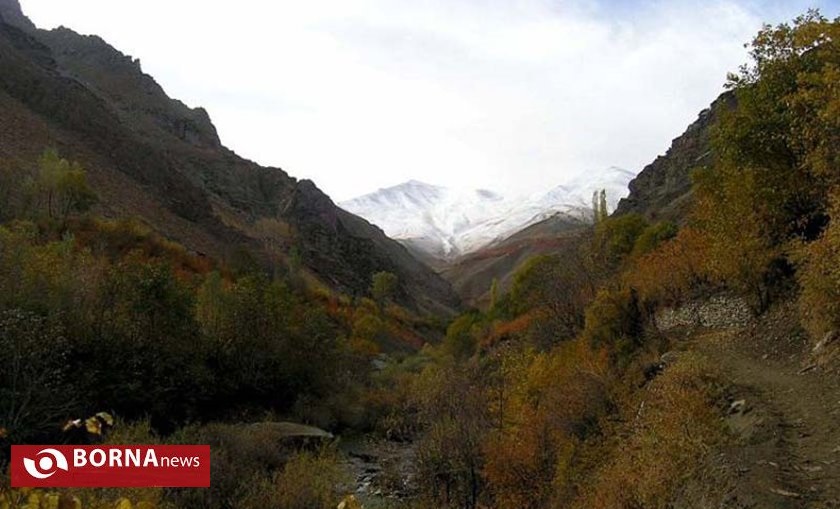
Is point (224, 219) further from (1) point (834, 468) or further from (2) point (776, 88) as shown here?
(1) point (834, 468)

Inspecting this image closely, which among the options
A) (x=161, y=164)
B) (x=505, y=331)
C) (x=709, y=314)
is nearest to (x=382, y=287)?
(x=161, y=164)

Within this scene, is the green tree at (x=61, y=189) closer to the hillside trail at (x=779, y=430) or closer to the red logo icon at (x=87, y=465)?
the red logo icon at (x=87, y=465)

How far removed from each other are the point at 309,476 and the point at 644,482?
10537mm

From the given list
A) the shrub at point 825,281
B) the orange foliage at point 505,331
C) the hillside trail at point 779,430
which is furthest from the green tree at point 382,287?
the shrub at point 825,281

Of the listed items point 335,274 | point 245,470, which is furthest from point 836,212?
point 335,274

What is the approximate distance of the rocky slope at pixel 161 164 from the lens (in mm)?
71688

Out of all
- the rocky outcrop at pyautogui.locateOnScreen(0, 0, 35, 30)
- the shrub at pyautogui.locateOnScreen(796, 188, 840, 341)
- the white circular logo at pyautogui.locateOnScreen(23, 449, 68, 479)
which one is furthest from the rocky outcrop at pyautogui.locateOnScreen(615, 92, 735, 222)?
the rocky outcrop at pyautogui.locateOnScreen(0, 0, 35, 30)

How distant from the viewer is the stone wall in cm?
2328

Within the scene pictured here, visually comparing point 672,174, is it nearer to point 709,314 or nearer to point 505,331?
point 505,331

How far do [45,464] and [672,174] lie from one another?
68.7m

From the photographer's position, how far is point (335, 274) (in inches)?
3967

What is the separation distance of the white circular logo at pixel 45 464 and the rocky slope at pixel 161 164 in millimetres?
61258

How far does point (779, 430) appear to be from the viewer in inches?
490

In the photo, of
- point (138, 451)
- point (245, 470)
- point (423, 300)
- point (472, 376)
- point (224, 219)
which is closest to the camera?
point (138, 451)
